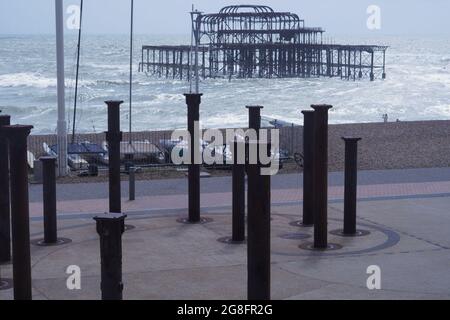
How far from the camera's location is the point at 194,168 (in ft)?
42.0

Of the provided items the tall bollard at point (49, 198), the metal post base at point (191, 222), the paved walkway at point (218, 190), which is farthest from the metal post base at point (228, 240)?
the paved walkway at point (218, 190)

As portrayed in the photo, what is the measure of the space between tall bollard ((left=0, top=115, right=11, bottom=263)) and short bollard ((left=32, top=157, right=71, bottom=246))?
0.93 metres

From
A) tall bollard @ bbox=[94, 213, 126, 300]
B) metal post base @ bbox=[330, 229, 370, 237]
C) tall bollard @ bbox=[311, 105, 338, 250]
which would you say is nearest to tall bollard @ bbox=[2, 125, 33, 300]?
tall bollard @ bbox=[94, 213, 126, 300]

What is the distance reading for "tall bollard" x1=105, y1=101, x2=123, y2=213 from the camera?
38.7 feet

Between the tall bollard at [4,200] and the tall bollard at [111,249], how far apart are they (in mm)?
3809

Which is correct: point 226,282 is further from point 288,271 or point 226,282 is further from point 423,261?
point 423,261

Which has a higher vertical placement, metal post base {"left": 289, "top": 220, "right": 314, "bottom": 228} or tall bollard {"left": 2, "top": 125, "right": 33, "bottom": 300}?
tall bollard {"left": 2, "top": 125, "right": 33, "bottom": 300}

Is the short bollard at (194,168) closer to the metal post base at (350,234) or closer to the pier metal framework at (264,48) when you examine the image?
the metal post base at (350,234)

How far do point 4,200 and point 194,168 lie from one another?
344 centimetres

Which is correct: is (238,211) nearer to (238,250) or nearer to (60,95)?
(238,250)

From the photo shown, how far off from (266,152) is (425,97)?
177 ft

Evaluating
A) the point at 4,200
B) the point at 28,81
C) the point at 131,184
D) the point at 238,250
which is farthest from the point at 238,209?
the point at 28,81

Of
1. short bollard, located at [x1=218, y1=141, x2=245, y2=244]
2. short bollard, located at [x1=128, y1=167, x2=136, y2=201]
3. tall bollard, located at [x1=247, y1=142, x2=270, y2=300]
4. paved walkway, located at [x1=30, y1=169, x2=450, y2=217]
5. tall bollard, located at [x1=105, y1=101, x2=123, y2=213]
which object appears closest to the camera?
tall bollard, located at [x1=247, y1=142, x2=270, y2=300]

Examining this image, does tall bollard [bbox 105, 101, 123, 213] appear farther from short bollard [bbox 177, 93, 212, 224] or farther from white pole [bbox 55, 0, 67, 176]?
white pole [bbox 55, 0, 67, 176]
